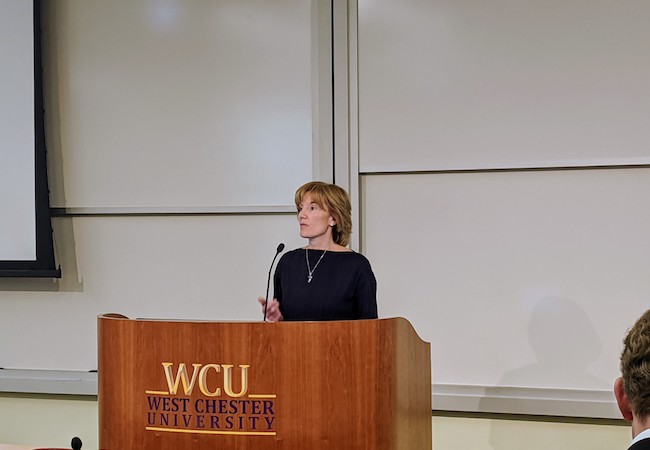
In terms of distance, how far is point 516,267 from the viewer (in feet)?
11.0

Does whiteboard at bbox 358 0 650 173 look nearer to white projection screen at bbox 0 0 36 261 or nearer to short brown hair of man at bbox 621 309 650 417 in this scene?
white projection screen at bbox 0 0 36 261

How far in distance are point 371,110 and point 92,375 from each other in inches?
69.8

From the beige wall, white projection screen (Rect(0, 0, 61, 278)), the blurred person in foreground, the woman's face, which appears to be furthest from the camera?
white projection screen (Rect(0, 0, 61, 278))

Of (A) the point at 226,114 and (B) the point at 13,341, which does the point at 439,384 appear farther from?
(B) the point at 13,341

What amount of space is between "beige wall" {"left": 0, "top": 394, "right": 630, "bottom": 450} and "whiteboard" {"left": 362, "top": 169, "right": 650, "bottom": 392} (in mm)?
163

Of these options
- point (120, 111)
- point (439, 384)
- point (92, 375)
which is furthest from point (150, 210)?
point (439, 384)

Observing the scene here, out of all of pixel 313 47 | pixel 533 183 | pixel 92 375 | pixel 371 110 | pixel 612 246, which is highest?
pixel 313 47

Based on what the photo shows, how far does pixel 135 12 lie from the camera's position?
3.77m

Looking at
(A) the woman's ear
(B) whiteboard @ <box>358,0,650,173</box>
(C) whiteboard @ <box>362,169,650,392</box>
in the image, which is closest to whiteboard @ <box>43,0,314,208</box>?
(B) whiteboard @ <box>358,0,650,173</box>

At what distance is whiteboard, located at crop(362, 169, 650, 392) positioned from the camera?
3.26 metres

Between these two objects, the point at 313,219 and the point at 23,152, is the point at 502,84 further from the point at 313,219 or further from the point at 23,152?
the point at 23,152

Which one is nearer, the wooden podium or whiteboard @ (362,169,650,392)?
the wooden podium

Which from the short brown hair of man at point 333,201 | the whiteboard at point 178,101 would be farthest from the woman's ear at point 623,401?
the whiteboard at point 178,101

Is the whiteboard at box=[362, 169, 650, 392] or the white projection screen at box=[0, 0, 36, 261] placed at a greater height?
the white projection screen at box=[0, 0, 36, 261]
